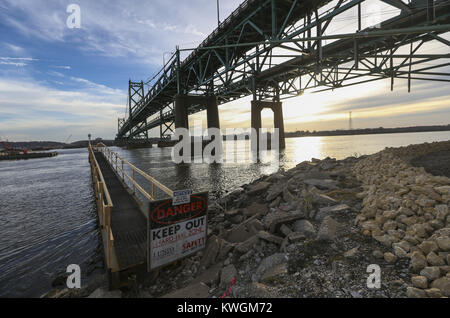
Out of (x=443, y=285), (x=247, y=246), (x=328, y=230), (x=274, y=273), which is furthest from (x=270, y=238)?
(x=443, y=285)

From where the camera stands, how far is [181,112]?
32.0 m

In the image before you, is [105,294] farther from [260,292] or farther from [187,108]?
[187,108]

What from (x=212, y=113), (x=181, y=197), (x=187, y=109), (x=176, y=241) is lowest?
(x=176, y=241)

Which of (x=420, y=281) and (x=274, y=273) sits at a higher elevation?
(x=420, y=281)

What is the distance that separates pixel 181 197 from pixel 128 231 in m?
2.56

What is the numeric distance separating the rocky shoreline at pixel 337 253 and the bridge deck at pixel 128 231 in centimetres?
60

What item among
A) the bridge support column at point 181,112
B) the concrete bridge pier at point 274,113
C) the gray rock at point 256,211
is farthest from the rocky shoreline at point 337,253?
the bridge support column at point 181,112

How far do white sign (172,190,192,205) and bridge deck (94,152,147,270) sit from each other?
1.53 m

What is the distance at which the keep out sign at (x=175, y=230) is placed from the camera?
423 cm

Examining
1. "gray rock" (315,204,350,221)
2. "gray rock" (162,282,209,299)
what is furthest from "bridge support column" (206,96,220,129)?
"gray rock" (162,282,209,299)

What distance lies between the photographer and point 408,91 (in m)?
12.5
